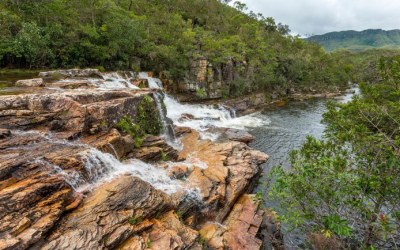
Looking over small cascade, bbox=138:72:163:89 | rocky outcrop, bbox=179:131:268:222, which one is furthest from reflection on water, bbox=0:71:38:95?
small cascade, bbox=138:72:163:89

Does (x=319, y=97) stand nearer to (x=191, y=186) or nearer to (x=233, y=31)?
(x=233, y=31)

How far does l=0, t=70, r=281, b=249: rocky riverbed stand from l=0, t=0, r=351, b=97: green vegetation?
1030 centimetres

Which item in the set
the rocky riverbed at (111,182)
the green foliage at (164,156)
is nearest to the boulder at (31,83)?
the rocky riverbed at (111,182)

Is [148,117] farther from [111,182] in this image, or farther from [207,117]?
[207,117]

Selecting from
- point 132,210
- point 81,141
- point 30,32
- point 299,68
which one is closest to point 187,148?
point 81,141

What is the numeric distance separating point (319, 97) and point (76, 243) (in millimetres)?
60279

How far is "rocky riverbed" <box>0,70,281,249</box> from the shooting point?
8.25 m

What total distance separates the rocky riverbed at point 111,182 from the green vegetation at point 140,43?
33.8ft

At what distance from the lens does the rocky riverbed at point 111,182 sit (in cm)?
825

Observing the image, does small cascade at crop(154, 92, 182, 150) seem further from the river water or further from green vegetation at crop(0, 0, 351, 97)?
green vegetation at crop(0, 0, 351, 97)

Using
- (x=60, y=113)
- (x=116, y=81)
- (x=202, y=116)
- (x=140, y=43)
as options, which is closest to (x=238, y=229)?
(x=60, y=113)

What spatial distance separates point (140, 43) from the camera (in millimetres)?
34062

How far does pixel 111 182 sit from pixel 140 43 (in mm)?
27002

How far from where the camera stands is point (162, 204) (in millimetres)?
10422
